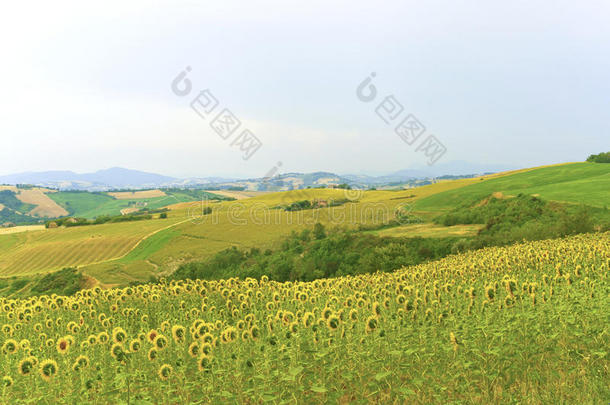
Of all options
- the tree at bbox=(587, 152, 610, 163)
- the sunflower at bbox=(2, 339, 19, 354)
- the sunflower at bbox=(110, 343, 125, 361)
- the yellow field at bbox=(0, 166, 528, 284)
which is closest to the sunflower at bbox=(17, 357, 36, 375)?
the sunflower at bbox=(110, 343, 125, 361)

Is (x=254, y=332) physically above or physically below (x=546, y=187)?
below

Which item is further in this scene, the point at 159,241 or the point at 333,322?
the point at 159,241

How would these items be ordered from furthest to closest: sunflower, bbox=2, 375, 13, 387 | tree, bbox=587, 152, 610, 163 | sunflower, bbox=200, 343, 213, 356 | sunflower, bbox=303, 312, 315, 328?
tree, bbox=587, 152, 610, 163 → sunflower, bbox=303, 312, 315, 328 → sunflower, bbox=200, 343, 213, 356 → sunflower, bbox=2, 375, 13, 387

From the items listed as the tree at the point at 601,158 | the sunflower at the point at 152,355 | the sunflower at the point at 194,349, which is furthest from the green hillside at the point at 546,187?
the sunflower at the point at 152,355

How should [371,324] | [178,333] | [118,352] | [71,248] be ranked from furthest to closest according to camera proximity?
[71,248]
[178,333]
[371,324]
[118,352]

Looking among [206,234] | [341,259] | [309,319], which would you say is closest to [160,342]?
[309,319]

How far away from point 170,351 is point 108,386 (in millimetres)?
1046

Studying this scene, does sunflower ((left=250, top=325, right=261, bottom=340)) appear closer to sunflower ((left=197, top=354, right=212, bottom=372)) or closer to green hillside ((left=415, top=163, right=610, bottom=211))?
sunflower ((left=197, top=354, right=212, bottom=372))

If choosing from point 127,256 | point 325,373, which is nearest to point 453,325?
point 325,373

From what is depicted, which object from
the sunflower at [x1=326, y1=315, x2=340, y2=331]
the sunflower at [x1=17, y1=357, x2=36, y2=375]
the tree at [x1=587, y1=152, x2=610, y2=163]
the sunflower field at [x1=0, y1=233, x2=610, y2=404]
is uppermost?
the tree at [x1=587, y1=152, x2=610, y2=163]

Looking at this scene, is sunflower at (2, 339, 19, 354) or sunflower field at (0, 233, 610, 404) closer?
sunflower field at (0, 233, 610, 404)

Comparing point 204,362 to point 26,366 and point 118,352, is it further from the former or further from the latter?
point 26,366

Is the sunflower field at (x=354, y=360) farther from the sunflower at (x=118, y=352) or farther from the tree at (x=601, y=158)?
the tree at (x=601, y=158)

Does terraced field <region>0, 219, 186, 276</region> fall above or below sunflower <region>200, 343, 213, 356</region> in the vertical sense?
below
